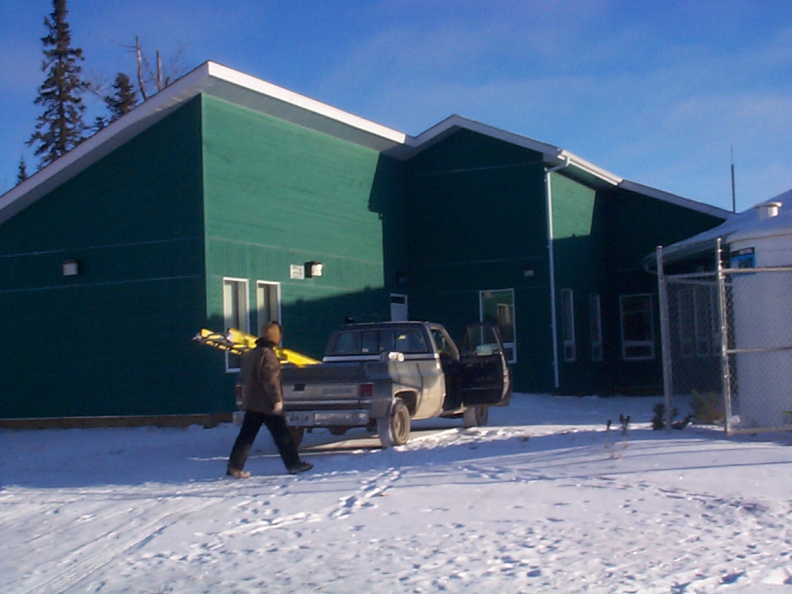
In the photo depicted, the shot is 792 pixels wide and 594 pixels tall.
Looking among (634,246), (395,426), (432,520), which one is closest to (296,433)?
(395,426)

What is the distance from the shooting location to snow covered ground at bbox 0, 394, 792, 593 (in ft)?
20.3

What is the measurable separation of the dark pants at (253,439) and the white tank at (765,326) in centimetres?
576

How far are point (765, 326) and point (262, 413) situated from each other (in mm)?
6300

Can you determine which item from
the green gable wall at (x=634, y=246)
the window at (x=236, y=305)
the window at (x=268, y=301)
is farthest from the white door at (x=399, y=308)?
the green gable wall at (x=634, y=246)

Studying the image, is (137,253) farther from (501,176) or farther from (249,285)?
(501,176)

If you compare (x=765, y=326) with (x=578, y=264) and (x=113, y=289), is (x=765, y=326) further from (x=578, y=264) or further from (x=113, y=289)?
(x=113, y=289)

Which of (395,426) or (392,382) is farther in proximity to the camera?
(395,426)

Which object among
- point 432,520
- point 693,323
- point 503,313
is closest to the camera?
point 432,520

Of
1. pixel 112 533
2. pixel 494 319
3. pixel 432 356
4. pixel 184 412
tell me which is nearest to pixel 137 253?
pixel 184 412

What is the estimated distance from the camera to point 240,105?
1767 centimetres

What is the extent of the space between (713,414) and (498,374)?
300 centimetres

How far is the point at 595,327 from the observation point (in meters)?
23.9

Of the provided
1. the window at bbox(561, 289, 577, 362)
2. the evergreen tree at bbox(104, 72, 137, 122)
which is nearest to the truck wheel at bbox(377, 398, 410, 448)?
the window at bbox(561, 289, 577, 362)

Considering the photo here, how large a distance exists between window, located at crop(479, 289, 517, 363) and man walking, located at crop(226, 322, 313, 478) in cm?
1159
